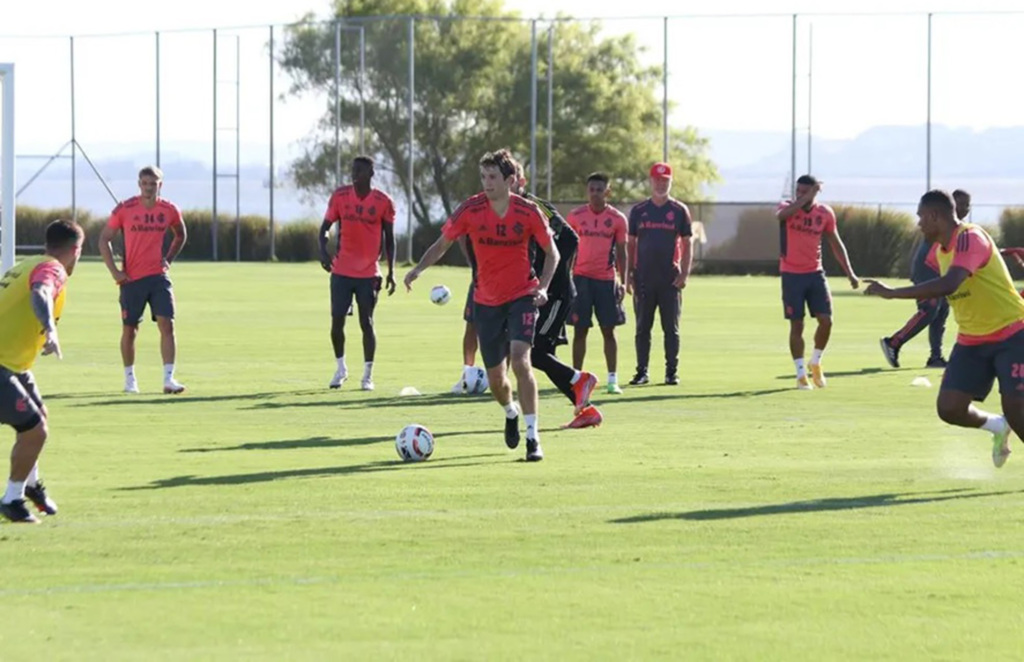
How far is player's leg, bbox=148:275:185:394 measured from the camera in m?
19.2

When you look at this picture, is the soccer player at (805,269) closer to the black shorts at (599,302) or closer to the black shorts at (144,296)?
the black shorts at (599,302)

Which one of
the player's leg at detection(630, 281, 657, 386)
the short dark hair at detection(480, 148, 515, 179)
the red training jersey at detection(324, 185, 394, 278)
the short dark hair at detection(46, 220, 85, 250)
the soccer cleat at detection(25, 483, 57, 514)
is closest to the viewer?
the short dark hair at detection(46, 220, 85, 250)

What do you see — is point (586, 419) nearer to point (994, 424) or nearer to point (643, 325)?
point (994, 424)

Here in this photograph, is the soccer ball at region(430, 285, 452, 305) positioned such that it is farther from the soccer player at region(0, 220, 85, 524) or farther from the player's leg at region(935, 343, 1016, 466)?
the soccer player at region(0, 220, 85, 524)

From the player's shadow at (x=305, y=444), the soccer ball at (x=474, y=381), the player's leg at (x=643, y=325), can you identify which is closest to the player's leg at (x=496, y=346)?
the player's shadow at (x=305, y=444)

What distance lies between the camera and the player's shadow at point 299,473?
1239cm

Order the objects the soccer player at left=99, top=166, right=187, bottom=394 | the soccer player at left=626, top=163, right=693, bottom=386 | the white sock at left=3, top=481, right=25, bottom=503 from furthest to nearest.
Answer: the soccer player at left=626, top=163, right=693, bottom=386 < the soccer player at left=99, top=166, right=187, bottom=394 < the white sock at left=3, top=481, right=25, bottom=503

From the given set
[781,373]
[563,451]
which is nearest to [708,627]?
[563,451]

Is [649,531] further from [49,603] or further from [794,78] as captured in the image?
[794,78]

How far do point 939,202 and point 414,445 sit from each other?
3935 millimetres

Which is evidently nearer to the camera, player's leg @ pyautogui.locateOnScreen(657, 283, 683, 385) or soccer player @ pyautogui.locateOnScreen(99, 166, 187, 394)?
soccer player @ pyautogui.locateOnScreen(99, 166, 187, 394)

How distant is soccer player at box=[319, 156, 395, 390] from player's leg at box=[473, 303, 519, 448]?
5.65m

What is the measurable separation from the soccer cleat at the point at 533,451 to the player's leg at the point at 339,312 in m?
6.32

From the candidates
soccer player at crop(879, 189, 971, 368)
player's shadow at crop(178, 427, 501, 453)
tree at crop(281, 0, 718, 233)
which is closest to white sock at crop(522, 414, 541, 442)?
player's shadow at crop(178, 427, 501, 453)
